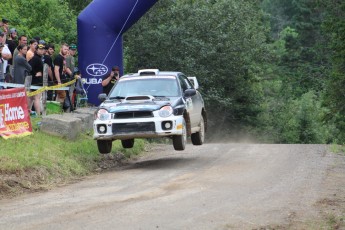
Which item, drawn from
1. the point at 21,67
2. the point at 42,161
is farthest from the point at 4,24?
the point at 42,161

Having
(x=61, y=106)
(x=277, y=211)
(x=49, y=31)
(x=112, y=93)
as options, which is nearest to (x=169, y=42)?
(x=49, y=31)

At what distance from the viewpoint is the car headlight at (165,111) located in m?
17.6

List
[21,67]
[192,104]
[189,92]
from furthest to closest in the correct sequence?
[192,104], [21,67], [189,92]

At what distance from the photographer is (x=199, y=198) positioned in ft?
42.4

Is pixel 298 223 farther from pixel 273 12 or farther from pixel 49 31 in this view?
pixel 273 12

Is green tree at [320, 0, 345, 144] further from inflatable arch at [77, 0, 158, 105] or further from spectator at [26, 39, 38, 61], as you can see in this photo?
spectator at [26, 39, 38, 61]

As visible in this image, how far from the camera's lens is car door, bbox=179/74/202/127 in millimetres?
19183

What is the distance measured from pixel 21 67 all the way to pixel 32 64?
91cm

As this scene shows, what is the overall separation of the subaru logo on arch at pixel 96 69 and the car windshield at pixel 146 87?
417 cm

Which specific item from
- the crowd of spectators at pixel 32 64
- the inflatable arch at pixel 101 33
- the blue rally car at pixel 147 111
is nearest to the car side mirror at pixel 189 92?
the blue rally car at pixel 147 111

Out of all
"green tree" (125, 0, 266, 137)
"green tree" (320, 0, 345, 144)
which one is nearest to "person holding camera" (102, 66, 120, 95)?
"green tree" (125, 0, 266, 137)

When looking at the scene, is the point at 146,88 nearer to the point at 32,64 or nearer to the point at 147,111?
the point at 147,111

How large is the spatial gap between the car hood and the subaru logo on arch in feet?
16.9

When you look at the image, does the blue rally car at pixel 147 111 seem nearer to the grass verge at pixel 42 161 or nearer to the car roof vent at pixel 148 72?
the car roof vent at pixel 148 72
